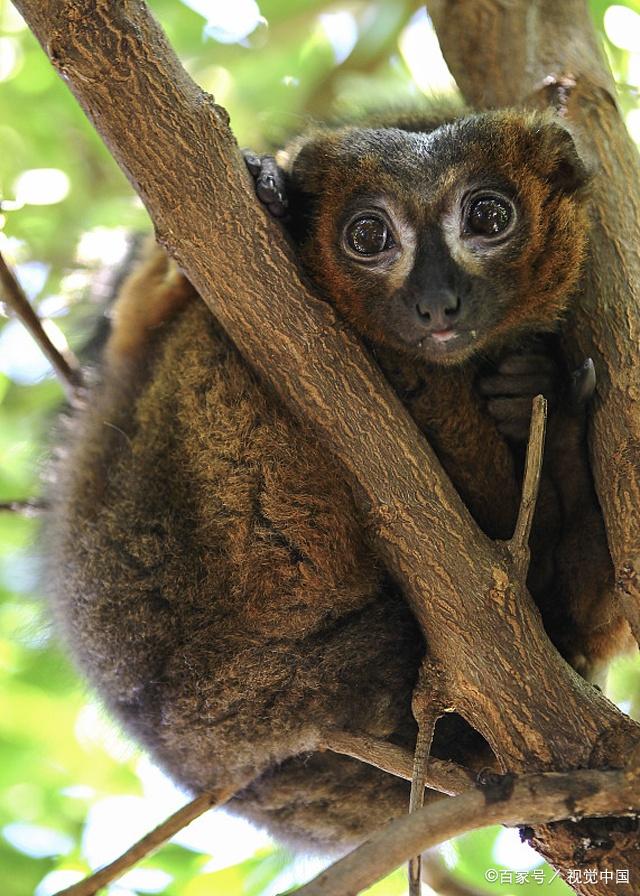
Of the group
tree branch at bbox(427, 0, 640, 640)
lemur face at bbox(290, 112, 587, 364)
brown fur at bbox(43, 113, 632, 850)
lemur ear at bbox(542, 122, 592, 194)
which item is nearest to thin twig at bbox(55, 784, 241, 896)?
brown fur at bbox(43, 113, 632, 850)

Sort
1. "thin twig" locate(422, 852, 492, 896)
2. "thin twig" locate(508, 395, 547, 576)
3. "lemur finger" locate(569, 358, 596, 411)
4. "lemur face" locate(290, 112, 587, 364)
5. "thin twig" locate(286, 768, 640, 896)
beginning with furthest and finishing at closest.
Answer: "thin twig" locate(422, 852, 492, 896) → "lemur face" locate(290, 112, 587, 364) → "lemur finger" locate(569, 358, 596, 411) → "thin twig" locate(508, 395, 547, 576) → "thin twig" locate(286, 768, 640, 896)

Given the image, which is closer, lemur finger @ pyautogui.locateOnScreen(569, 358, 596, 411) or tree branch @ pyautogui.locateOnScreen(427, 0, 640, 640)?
tree branch @ pyautogui.locateOnScreen(427, 0, 640, 640)

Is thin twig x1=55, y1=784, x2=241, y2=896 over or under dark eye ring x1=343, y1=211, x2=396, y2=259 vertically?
under

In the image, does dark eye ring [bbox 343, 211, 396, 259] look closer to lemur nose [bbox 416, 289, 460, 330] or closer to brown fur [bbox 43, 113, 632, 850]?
brown fur [bbox 43, 113, 632, 850]

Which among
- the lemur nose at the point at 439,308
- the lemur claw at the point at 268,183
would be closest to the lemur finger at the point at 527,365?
the lemur nose at the point at 439,308

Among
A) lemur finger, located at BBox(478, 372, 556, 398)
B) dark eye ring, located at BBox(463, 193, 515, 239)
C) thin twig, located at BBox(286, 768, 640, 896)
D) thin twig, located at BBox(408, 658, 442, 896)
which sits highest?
dark eye ring, located at BBox(463, 193, 515, 239)

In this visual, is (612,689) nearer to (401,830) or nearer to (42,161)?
(401,830)

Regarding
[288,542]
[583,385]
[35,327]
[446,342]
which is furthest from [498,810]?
[35,327]

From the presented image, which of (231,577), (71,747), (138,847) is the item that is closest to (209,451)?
(231,577)
